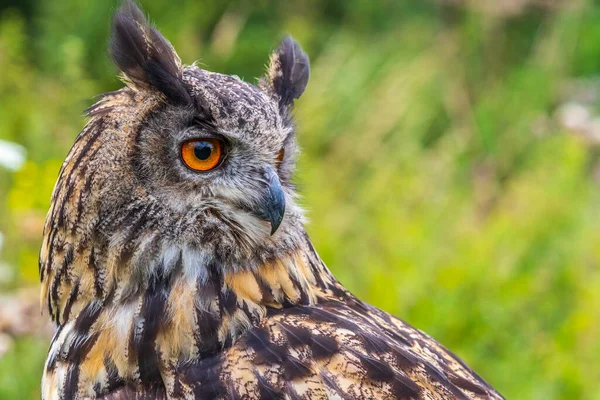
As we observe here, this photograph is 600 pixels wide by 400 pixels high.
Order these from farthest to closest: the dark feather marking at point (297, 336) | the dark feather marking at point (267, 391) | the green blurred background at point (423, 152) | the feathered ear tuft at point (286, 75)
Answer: the green blurred background at point (423, 152) → the feathered ear tuft at point (286, 75) → the dark feather marking at point (297, 336) → the dark feather marking at point (267, 391)

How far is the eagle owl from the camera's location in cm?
186

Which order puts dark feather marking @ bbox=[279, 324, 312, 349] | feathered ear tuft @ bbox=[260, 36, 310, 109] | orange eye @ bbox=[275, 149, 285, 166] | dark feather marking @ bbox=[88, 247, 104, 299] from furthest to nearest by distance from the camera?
1. feathered ear tuft @ bbox=[260, 36, 310, 109]
2. orange eye @ bbox=[275, 149, 285, 166]
3. dark feather marking @ bbox=[88, 247, 104, 299]
4. dark feather marking @ bbox=[279, 324, 312, 349]

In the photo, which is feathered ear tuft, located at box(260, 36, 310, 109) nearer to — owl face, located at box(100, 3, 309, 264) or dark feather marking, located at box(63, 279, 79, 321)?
owl face, located at box(100, 3, 309, 264)

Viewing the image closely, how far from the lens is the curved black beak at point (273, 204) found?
1993 mm

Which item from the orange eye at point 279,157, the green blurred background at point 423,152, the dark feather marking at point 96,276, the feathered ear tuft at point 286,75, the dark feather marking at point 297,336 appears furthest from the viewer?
the green blurred background at point 423,152

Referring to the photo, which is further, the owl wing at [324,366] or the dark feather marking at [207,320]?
the dark feather marking at [207,320]

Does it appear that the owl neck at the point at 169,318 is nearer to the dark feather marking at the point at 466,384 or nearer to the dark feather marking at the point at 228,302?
the dark feather marking at the point at 228,302

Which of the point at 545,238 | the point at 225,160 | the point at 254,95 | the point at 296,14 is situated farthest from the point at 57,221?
the point at 296,14

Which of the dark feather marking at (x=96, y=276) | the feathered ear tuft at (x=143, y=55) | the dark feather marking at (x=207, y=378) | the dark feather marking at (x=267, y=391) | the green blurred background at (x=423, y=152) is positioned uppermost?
the green blurred background at (x=423, y=152)

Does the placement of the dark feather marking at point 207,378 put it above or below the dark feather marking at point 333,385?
below

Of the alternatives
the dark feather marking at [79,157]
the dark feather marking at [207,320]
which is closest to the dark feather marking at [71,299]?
the dark feather marking at [79,157]

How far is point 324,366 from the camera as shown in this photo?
5.95 feet

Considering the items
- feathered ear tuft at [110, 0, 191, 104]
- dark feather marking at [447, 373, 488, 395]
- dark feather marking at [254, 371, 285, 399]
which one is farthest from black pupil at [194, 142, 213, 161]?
dark feather marking at [447, 373, 488, 395]

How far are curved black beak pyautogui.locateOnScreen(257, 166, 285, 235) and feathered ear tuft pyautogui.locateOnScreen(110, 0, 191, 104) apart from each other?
0.28 metres
